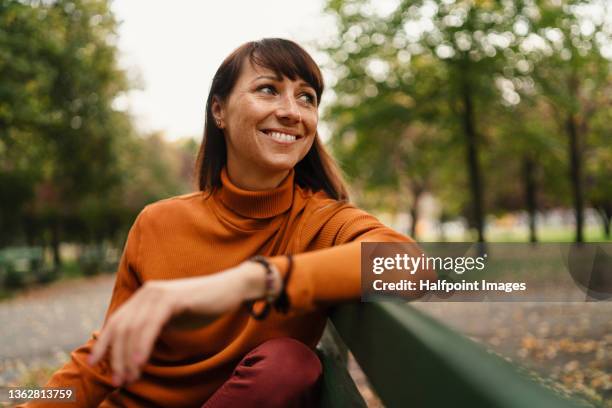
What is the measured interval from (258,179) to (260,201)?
91mm

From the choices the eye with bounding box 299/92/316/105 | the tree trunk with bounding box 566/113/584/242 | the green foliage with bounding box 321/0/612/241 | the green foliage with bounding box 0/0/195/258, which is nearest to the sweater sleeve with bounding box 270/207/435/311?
the eye with bounding box 299/92/316/105

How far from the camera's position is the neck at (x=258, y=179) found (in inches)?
80.7

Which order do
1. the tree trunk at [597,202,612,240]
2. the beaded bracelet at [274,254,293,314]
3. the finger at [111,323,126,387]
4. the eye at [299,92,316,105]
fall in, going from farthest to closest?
the tree trunk at [597,202,612,240]
the eye at [299,92,316,105]
the beaded bracelet at [274,254,293,314]
the finger at [111,323,126,387]

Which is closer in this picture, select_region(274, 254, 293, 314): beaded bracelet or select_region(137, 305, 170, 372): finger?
select_region(137, 305, 170, 372): finger

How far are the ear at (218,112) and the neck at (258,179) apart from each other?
0.20m

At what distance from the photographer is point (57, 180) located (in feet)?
64.8

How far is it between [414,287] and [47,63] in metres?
15.0

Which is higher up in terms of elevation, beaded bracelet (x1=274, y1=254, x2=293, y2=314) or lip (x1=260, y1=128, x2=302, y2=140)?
lip (x1=260, y1=128, x2=302, y2=140)

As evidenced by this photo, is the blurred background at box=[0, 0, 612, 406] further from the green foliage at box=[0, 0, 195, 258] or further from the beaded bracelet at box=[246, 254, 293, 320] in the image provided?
the beaded bracelet at box=[246, 254, 293, 320]

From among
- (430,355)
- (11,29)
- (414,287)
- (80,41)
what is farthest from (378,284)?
(80,41)

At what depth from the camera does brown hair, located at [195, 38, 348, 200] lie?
1980 mm

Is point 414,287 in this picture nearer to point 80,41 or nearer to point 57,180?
point 80,41

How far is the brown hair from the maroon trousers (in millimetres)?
687

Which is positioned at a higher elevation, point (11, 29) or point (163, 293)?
point (11, 29)
